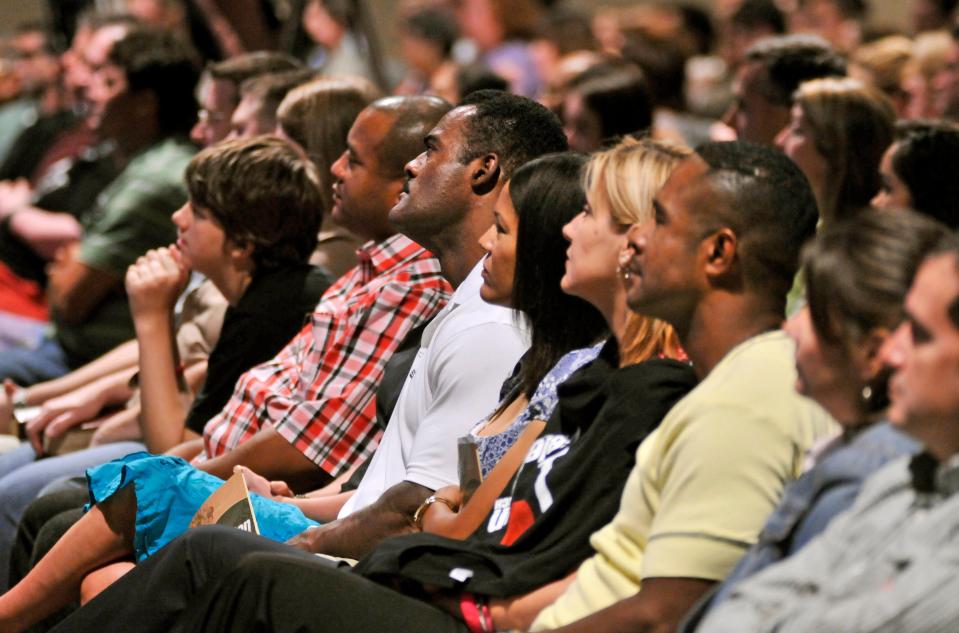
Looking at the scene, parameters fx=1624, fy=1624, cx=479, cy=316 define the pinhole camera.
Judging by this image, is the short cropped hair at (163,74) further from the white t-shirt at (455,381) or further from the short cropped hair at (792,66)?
the white t-shirt at (455,381)

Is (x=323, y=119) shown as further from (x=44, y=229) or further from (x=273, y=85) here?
(x=44, y=229)

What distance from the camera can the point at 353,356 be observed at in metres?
3.17

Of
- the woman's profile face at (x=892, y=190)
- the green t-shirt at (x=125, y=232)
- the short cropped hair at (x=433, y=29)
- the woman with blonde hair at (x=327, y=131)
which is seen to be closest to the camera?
the woman's profile face at (x=892, y=190)

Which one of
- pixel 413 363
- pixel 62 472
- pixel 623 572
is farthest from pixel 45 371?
pixel 623 572

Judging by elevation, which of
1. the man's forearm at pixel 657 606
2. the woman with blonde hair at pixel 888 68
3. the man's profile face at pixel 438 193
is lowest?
the woman with blonde hair at pixel 888 68

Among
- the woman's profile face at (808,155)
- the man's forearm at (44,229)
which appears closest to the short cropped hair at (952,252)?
the woman's profile face at (808,155)

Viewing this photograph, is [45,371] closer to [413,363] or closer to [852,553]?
[413,363]

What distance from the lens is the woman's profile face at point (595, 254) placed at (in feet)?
7.81

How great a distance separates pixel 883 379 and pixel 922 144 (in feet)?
4.60

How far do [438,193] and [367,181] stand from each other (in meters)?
0.40

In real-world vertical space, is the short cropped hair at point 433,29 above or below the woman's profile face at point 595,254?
below

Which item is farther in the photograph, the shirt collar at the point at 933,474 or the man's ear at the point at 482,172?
the man's ear at the point at 482,172

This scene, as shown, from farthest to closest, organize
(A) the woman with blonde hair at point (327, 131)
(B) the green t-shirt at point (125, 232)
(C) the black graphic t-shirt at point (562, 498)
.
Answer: (B) the green t-shirt at point (125, 232), (A) the woman with blonde hair at point (327, 131), (C) the black graphic t-shirt at point (562, 498)

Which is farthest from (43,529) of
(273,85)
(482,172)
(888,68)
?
(888,68)
